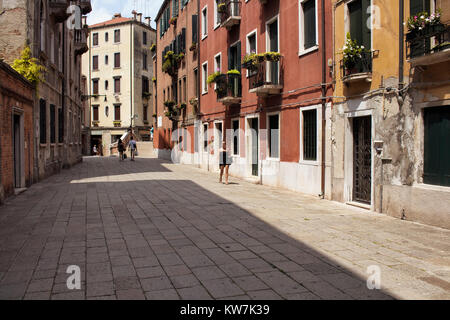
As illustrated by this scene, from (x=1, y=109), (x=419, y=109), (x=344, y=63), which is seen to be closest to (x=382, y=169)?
(x=419, y=109)

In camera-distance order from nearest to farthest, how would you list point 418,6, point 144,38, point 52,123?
point 418,6, point 52,123, point 144,38

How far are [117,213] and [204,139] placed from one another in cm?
1502

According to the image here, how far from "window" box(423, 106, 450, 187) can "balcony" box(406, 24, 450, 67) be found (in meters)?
0.95

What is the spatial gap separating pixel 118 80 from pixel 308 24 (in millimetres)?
43336

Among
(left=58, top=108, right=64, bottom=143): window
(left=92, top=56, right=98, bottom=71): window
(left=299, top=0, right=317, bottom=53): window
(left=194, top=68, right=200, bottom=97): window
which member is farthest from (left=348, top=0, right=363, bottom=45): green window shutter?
(left=92, top=56, right=98, bottom=71): window

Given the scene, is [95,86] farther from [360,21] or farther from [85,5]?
[360,21]

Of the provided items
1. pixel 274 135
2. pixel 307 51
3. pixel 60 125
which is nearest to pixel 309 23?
pixel 307 51

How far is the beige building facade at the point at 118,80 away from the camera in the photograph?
51.5 meters

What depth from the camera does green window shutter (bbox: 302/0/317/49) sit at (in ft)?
39.5

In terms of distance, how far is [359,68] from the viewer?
973 centimetres

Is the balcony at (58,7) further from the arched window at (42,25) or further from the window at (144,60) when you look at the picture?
the window at (144,60)

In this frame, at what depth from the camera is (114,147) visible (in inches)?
1849

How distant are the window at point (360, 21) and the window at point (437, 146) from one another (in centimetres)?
258

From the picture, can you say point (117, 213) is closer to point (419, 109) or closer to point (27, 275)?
point (27, 275)
